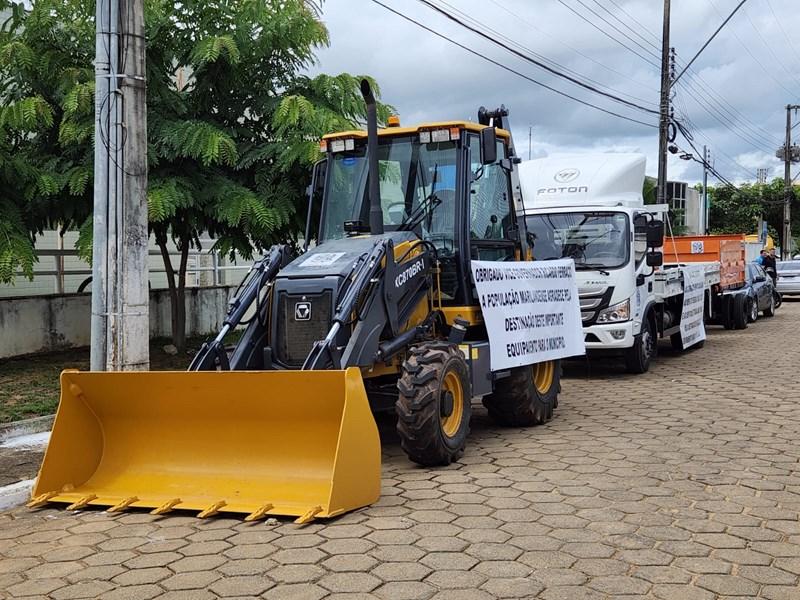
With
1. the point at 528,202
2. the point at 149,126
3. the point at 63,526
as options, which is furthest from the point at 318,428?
the point at 528,202

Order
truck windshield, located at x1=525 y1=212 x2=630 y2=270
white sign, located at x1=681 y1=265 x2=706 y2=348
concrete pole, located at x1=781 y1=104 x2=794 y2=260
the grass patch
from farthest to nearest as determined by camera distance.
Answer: concrete pole, located at x1=781 y1=104 x2=794 y2=260
white sign, located at x1=681 y1=265 x2=706 y2=348
truck windshield, located at x1=525 y1=212 x2=630 y2=270
the grass patch

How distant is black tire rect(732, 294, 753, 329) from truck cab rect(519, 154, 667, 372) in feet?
22.0

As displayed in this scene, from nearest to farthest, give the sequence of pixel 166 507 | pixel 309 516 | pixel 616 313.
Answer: pixel 309 516, pixel 166 507, pixel 616 313

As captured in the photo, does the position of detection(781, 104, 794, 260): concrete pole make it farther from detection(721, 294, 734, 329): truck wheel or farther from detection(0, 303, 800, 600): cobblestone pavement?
detection(0, 303, 800, 600): cobblestone pavement

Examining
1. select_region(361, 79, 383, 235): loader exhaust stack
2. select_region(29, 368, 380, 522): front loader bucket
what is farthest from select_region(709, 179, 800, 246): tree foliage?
select_region(29, 368, 380, 522): front loader bucket

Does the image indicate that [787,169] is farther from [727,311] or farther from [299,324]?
[299,324]

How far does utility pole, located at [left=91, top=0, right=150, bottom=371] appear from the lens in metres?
7.34

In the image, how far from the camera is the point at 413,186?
7.76m

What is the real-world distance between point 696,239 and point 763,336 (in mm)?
2390

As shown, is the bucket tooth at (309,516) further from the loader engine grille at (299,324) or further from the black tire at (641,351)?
the black tire at (641,351)

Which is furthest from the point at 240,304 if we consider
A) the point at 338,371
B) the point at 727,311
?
the point at 727,311

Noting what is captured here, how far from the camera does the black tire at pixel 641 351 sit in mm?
12211

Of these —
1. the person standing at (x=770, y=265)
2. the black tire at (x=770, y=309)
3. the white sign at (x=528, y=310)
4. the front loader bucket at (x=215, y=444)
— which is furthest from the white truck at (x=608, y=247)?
the person standing at (x=770, y=265)

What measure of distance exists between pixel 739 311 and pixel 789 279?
13353 millimetres
